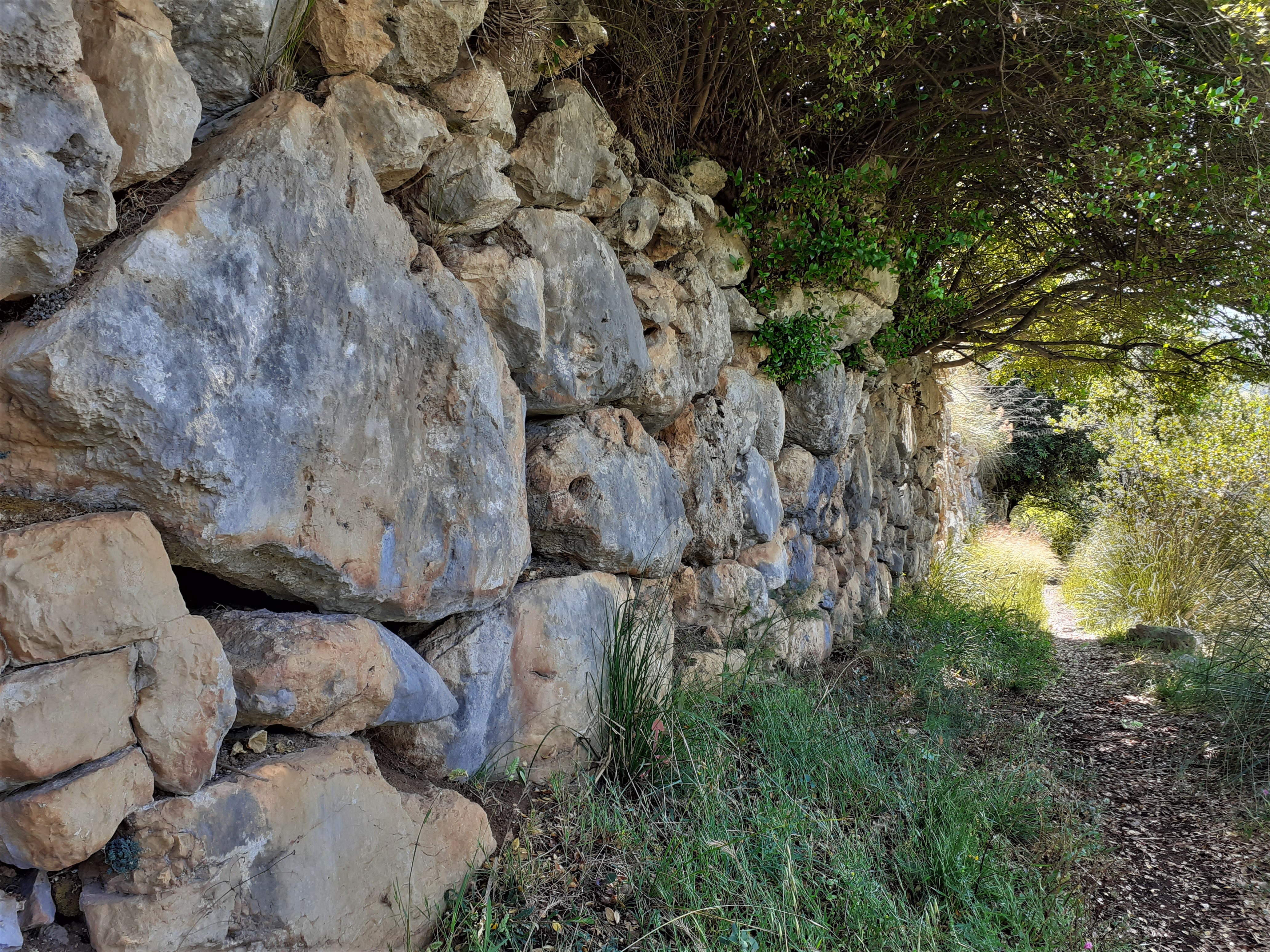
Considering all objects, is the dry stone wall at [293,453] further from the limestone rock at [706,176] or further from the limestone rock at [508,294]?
the limestone rock at [706,176]

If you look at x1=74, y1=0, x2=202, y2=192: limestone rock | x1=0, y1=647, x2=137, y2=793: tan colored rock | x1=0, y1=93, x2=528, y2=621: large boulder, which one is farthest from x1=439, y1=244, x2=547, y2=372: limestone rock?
x1=0, y1=647, x2=137, y2=793: tan colored rock

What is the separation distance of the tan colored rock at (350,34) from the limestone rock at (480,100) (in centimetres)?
22

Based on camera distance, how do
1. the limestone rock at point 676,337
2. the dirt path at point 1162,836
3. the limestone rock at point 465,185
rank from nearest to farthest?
the limestone rock at point 465,185
the dirt path at point 1162,836
the limestone rock at point 676,337

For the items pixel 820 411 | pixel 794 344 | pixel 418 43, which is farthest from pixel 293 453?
pixel 820 411

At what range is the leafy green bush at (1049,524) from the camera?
13.1 m

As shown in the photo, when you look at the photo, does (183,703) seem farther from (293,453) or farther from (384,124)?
(384,124)

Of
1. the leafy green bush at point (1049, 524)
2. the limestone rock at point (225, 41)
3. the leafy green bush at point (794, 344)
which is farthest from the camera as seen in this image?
the leafy green bush at point (1049, 524)

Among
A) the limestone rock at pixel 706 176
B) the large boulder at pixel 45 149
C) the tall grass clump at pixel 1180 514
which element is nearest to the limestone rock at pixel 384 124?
the large boulder at pixel 45 149

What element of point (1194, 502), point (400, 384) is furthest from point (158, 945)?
point (1194, 502)

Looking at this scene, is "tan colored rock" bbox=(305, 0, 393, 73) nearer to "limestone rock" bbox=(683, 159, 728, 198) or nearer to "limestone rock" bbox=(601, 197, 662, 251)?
"limestone rock" bbox=(601, 197, 662, 251)

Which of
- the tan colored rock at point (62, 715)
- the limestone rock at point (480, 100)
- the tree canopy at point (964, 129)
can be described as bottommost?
the tan colored rock at point (62, 715)

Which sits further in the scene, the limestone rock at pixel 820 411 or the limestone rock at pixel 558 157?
the limestone rock at pixel 820 411

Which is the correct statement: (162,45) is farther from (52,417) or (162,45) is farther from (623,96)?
(623,96)

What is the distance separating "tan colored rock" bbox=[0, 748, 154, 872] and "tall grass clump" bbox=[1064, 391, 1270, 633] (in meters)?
7.04
